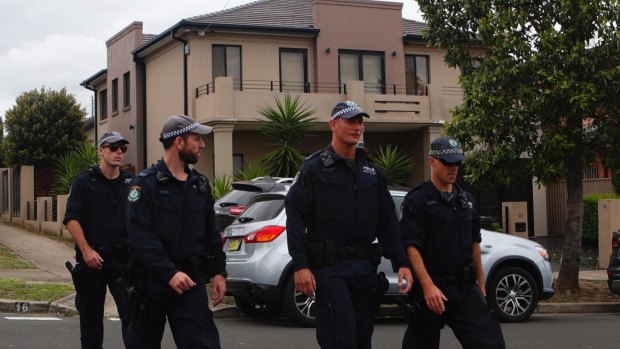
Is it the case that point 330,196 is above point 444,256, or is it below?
above

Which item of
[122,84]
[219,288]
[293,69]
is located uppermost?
[122,84]

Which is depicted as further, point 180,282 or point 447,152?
point 447,152

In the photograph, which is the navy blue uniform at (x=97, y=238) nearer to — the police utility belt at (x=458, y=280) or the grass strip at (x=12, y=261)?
the police utility belt at (x=458, y=280)

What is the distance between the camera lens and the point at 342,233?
5.72m

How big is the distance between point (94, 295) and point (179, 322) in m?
2.08

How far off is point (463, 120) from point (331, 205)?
8.58m

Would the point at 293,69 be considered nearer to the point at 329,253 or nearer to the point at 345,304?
the point at 329,253

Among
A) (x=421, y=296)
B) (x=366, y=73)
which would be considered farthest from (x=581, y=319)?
(x=366, y=73)

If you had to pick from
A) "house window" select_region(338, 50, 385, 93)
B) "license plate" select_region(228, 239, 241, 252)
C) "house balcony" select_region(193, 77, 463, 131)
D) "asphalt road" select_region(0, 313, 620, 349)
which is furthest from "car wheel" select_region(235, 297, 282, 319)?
"house window" select_region(338, 50, 385, 93)

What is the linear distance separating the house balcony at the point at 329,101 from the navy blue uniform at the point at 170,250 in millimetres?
18682

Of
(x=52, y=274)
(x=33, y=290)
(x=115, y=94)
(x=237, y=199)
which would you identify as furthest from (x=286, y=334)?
(x=115, y=94)

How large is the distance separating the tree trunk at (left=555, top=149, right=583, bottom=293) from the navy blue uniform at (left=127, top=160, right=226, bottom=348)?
30.7ft

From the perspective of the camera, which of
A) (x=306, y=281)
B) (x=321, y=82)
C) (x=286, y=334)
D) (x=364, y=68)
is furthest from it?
(x=364, y=68)

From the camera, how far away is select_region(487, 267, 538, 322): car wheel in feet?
36.6
